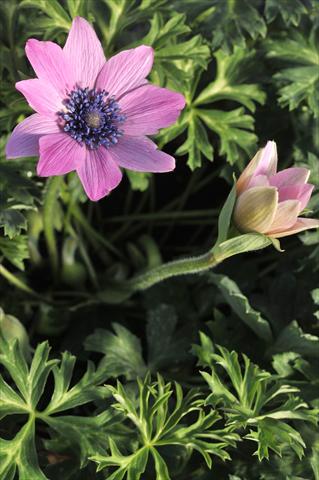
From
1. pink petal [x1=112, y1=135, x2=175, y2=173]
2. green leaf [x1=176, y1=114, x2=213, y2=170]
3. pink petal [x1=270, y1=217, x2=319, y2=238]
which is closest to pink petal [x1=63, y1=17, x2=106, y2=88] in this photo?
pink petal [x1=112, y1=135, x2=175, y2=173]

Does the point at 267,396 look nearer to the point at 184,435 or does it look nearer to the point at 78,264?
the point at 184,435

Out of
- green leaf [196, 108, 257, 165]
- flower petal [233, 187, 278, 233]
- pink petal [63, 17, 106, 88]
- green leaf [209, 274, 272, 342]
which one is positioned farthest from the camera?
green leaf [196, 108, 257, 165]

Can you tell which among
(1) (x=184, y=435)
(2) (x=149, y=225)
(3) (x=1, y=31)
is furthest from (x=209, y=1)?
(1) (x=184, y=435)

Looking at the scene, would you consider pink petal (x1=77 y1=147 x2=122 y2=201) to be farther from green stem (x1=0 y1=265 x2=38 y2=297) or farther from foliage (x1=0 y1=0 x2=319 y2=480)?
green stem (x1=0 y1=265 x2=38 y2=297)

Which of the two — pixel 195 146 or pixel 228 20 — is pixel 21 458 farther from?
pixel 228 20

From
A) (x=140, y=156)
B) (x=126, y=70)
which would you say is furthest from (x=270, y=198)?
(x=126, y=70)

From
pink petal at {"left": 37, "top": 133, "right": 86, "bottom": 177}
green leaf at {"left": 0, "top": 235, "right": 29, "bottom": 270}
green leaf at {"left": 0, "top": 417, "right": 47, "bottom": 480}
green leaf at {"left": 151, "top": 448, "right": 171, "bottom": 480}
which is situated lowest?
green leaf at {"left": 0, "top": 417, "right": 47, "bottom": 480}

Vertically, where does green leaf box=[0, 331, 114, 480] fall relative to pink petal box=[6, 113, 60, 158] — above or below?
below
